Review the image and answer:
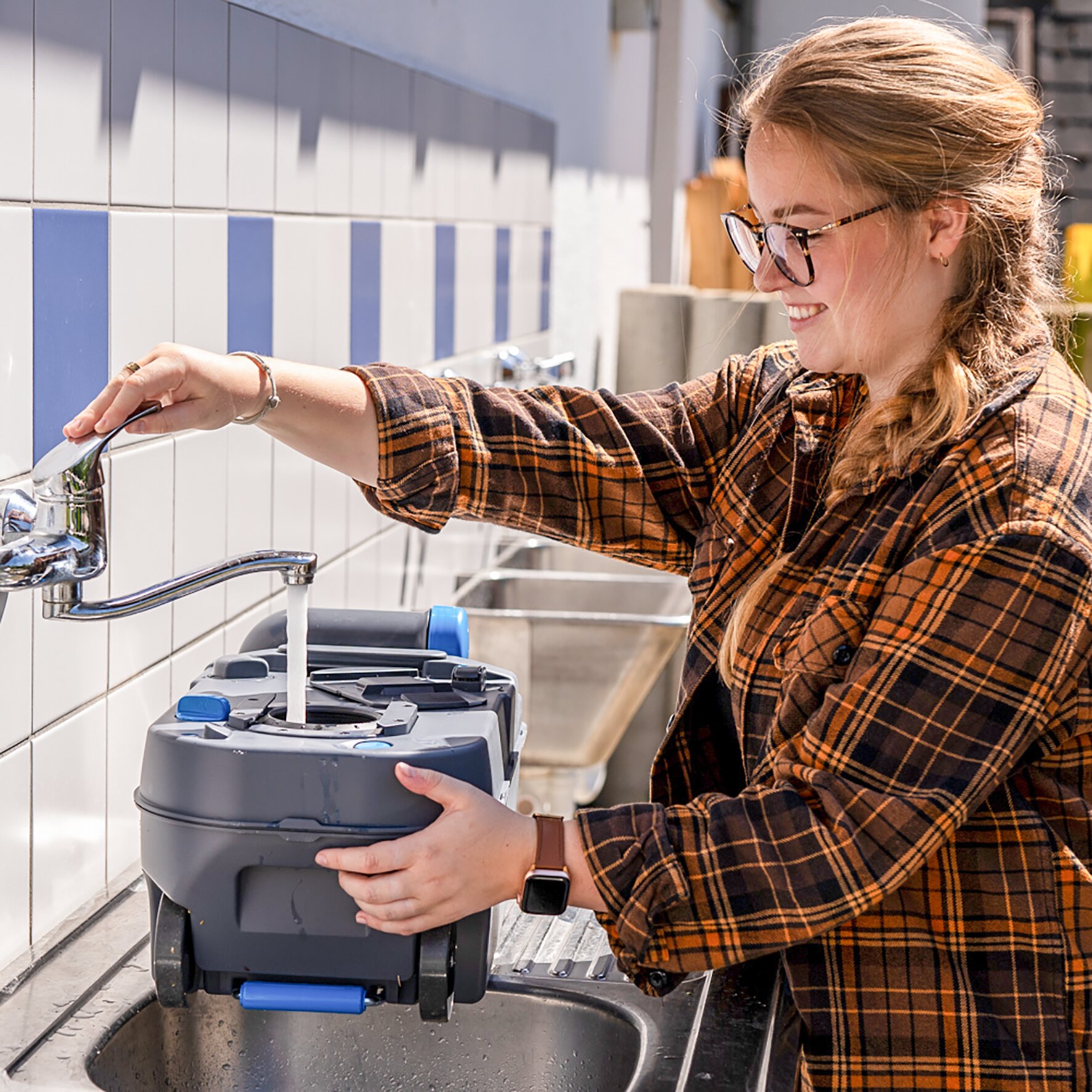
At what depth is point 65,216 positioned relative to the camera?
1.14 m

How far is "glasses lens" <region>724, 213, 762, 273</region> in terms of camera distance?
113cm

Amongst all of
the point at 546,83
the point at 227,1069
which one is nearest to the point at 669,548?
the point at 227,1069

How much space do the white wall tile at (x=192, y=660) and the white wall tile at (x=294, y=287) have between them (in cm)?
34

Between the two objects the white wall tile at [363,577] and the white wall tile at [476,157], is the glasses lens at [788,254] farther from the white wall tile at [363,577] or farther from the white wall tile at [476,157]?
the white wall tile at [476,157]

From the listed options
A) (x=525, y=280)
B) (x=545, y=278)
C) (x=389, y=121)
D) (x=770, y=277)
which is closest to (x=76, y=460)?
(x=770, y=277)

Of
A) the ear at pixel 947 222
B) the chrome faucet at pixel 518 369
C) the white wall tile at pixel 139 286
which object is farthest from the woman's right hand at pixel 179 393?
the chrome faucet at pixel 518 369

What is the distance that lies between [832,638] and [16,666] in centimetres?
63

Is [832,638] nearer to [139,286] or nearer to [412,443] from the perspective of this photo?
[412,443]

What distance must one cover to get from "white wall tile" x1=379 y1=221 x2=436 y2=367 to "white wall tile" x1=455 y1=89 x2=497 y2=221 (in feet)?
0.58

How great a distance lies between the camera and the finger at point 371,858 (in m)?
0.91

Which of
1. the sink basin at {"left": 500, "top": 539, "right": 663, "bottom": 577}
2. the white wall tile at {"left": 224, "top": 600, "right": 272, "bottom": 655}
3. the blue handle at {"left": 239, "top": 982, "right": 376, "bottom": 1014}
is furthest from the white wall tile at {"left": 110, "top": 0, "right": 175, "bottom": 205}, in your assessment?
the sink basin at {"left": 500, "top": 539, "right": 663, "bottom": 577}

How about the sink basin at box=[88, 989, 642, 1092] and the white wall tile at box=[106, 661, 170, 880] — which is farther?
the white wall tile at box=[106, 661, 170, 880]

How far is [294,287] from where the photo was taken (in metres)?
1.65

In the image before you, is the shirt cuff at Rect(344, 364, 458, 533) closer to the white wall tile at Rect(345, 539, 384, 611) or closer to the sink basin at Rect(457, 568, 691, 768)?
the white wall tile at Rect(345, 539, 384, 611)
